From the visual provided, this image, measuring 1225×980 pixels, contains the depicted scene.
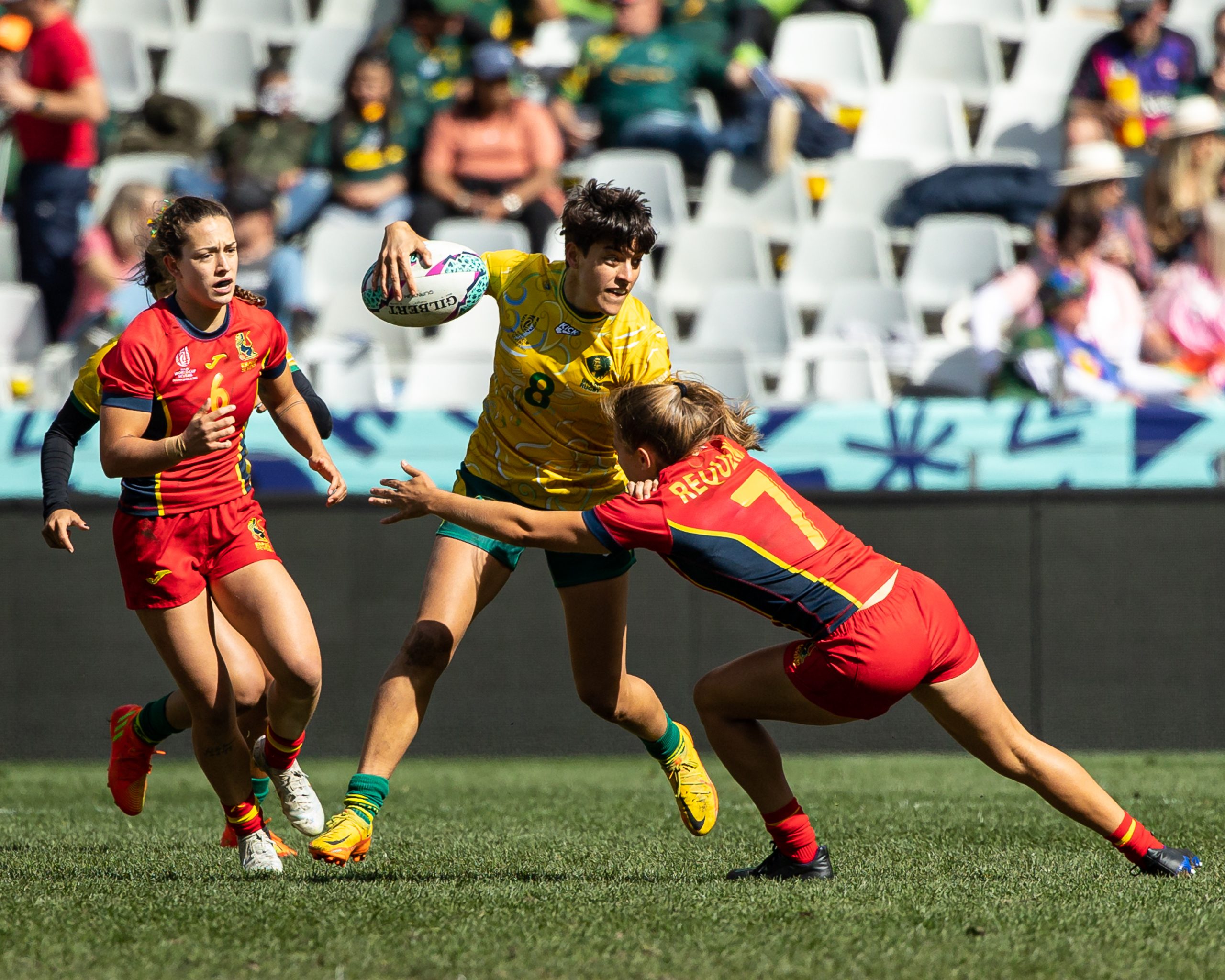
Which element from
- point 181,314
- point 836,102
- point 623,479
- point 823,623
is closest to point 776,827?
point 823,623

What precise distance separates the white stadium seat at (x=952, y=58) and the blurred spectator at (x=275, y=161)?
4925 mm

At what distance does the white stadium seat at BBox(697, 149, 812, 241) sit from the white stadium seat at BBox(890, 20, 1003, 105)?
1925 mm

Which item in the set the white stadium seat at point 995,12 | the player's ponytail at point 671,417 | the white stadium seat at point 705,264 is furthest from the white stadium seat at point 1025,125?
the player's ponytail at point 671,417

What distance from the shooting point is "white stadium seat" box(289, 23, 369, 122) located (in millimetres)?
13859

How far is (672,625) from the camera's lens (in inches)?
338

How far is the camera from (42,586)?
8.48 metres

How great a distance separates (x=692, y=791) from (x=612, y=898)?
911mm

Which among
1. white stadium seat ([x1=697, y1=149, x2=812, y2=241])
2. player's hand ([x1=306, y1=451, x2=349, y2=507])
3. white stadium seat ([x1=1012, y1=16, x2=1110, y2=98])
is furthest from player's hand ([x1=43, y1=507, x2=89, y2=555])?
white stadium seat ([x1=1012, y1=16, x2=1110, y2=98])

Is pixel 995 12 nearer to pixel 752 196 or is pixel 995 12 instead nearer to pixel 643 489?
pixel 752 196

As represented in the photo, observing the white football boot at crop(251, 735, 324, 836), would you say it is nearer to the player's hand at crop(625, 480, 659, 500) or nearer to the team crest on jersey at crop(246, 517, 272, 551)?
the team crest on jersey at crop(246, 517, 272, 551)

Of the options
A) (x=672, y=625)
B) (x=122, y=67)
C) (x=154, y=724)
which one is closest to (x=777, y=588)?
(x=154, y=724)

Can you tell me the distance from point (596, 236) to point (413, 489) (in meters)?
1.02

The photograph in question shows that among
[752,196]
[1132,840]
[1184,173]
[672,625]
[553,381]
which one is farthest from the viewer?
[752,196]

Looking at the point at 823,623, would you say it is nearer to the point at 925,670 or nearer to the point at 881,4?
the point at 925,670
